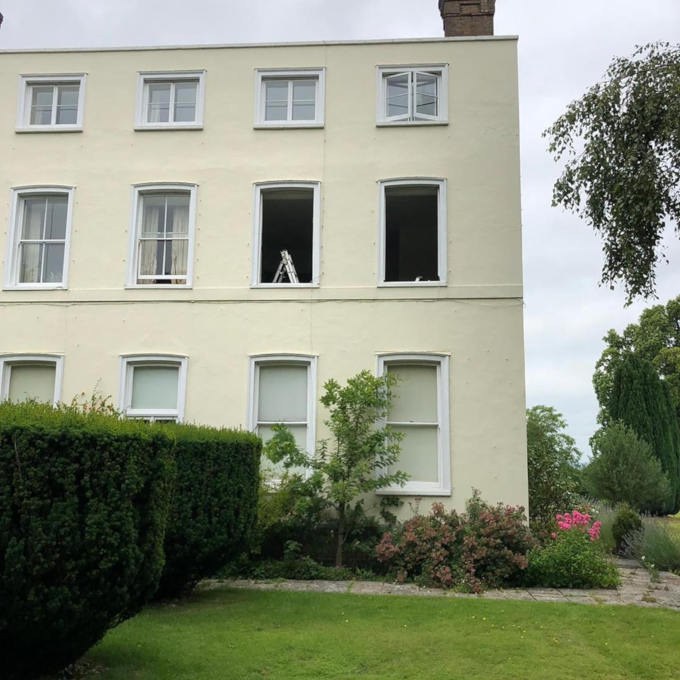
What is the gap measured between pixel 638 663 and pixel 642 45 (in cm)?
848

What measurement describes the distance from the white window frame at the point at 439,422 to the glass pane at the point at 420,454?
0.08 meters

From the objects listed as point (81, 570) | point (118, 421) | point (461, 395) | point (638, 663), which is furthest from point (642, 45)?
point (81, 570)

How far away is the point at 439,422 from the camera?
12.6 metres

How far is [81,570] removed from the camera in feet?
17.2

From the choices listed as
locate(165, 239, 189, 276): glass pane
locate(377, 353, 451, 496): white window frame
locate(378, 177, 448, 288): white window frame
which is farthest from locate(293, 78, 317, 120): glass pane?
locate(377, 353, 451, 496): white window frame

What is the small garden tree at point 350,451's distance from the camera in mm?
11570

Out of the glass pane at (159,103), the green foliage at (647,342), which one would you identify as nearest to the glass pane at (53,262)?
the glass pane at (159,103)

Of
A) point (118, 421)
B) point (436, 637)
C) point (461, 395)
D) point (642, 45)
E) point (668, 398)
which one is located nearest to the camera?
point (118, 421)

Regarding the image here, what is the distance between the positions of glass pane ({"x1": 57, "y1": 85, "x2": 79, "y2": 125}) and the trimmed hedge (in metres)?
8.12

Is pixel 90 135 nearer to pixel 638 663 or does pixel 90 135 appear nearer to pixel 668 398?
pixel 638 663

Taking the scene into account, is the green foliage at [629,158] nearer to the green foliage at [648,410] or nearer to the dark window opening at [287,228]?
the dark window opening at [287,228]

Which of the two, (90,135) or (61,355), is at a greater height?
(90,135)

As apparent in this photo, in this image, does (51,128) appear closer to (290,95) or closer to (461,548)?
(290,95)

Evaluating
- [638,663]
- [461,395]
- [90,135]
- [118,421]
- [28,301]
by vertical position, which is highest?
[90,135]
